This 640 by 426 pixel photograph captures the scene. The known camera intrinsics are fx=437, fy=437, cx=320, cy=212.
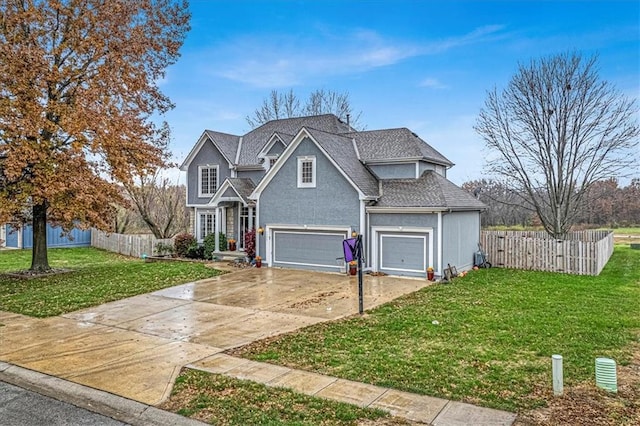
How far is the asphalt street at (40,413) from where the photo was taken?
5512mm

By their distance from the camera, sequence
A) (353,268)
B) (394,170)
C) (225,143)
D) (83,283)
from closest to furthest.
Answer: (83,283) → (353,268) → (394,170) → (225,143)

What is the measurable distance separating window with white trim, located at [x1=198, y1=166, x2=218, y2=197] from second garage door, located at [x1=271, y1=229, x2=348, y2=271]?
6181 mm

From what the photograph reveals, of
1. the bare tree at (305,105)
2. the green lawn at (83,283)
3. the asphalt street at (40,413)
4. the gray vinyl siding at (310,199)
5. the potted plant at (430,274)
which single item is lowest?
the asphalt street at (40,413)

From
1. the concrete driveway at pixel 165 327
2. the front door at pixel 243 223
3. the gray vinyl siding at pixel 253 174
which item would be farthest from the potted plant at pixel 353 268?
the gray vinyl siding at pixel 253 174

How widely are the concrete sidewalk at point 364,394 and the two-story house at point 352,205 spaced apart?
10.7m

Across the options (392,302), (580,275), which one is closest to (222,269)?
(392,302)

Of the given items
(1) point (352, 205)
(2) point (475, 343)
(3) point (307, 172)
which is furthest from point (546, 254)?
(2) point (475, 343)

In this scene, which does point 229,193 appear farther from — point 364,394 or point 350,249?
point 364,394

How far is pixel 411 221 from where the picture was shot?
17.0 metres

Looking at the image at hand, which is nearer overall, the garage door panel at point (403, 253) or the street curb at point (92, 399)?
the street curb at point (92, 399)

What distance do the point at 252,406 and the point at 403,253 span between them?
1229 cm

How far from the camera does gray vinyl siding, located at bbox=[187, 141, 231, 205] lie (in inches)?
945

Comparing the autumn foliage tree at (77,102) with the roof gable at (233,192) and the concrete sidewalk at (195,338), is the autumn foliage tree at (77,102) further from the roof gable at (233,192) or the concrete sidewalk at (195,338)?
the concrete sidewalk at (195,338)

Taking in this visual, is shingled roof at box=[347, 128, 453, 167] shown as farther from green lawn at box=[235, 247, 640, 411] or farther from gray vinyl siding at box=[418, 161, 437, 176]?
green lawn at box=[235, 247, 640, 411]
